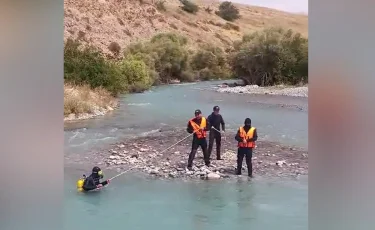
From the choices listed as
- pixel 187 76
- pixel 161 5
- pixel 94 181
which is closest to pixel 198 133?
pixel 187 76

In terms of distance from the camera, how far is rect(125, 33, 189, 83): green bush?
2.33 meters

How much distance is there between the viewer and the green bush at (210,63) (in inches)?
92.6

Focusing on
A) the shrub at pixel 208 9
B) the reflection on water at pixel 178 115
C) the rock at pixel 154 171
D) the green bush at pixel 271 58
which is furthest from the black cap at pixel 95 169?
the shrub at pixel 208 9

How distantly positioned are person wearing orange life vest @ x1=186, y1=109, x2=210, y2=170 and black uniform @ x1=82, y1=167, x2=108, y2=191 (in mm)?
405

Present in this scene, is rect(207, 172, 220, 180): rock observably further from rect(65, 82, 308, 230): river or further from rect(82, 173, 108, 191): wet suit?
rect(82, 173, 108, 191): wet suit

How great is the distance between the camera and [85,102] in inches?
91.7

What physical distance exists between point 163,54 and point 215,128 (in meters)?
0.43

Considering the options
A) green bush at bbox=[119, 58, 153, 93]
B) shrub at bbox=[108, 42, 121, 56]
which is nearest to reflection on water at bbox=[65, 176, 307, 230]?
green bush at bbox=[119, 58, 153, 93]

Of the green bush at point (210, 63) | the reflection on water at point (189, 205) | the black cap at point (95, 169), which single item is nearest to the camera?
the reflection on water at point (189, 205)

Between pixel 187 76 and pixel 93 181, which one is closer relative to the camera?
pixel 93 181

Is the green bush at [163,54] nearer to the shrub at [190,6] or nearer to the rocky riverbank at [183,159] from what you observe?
the shrub at [190,6]

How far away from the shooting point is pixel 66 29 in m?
2.29

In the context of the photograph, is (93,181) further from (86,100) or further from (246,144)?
(246,144)

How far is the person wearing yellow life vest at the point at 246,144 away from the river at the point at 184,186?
4 centimetres
